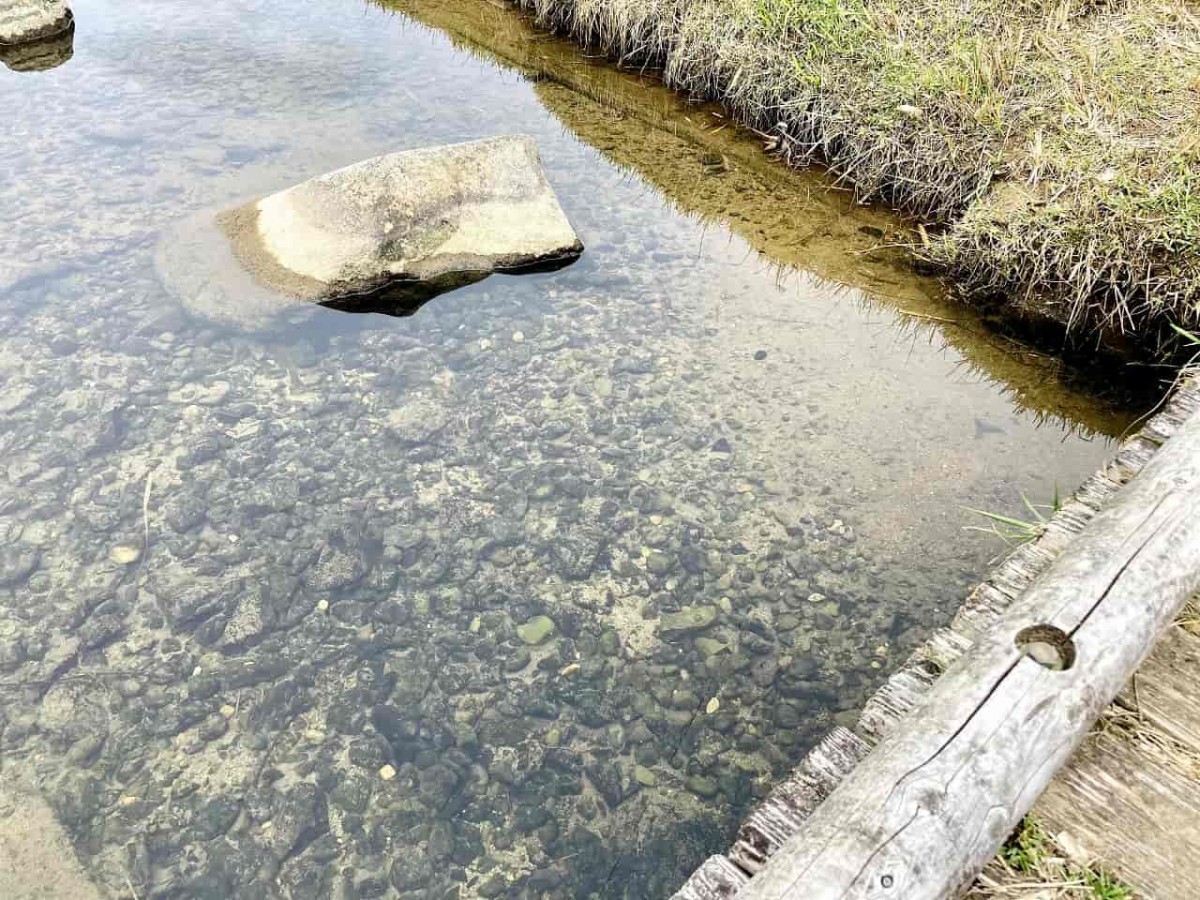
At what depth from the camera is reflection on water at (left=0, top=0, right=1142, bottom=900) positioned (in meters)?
2.92

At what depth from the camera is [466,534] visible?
390cm

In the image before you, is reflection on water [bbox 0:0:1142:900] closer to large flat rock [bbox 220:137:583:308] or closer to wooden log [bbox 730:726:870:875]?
large flat rock [bbox 220:137:583:308]

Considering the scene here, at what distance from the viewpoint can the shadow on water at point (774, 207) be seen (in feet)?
16.2

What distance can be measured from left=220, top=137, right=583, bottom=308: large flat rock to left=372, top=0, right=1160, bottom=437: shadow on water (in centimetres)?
137

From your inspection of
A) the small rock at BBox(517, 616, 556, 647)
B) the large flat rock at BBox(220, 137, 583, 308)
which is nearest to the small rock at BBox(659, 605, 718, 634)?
the small rock at BBox(517, 616, 556, 647)

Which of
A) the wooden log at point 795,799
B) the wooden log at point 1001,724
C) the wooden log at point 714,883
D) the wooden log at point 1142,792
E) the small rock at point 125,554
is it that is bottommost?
the small rock at point 125,554

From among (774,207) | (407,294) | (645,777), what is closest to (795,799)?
(645,777)

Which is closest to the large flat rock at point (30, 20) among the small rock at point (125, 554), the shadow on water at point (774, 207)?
the shadow on water at point (774, 207)

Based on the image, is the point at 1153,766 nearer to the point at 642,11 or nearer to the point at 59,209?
the point at 59,209

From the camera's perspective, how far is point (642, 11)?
306 inches

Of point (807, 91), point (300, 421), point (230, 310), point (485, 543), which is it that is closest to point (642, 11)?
point (807, 91)

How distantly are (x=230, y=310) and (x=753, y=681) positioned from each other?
3.68m

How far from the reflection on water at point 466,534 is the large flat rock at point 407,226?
0.25m

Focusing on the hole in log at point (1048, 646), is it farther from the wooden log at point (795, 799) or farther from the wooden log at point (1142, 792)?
the wooden log at point (795, 799)
